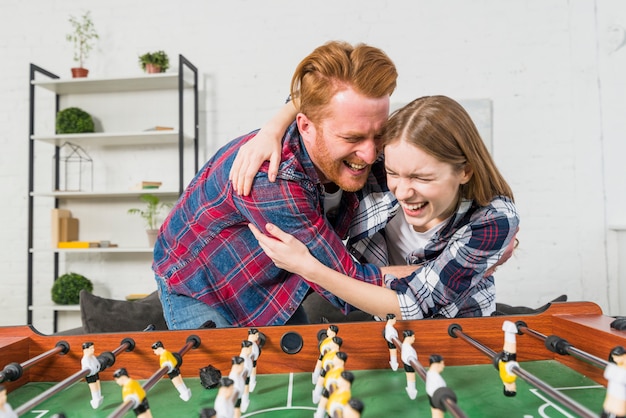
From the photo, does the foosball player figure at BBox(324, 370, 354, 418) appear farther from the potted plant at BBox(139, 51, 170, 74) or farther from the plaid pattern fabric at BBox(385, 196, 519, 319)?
the potted plant at BBox(139, 51, 170, 74)

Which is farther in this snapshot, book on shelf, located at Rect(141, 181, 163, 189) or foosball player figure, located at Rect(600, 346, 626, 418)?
book on shelf, located at Rect(141, 181, 163, 189)

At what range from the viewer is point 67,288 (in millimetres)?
3695

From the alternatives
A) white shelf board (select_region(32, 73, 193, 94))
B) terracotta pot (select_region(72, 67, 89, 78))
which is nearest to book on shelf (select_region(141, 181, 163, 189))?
white shelf board (select_region(32, 73, 193, 94))

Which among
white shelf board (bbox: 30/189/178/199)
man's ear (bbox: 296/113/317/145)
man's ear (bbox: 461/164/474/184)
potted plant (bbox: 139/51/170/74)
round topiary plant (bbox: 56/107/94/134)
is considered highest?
potted plant (bbox: 139/51/170/74)

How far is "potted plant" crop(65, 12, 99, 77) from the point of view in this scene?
4.00m

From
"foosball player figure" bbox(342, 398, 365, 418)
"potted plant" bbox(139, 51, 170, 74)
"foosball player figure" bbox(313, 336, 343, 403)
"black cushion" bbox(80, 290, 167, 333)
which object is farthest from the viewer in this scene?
"potted plant" bbox(139, 51, 170, 74)

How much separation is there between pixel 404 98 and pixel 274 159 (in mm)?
2589

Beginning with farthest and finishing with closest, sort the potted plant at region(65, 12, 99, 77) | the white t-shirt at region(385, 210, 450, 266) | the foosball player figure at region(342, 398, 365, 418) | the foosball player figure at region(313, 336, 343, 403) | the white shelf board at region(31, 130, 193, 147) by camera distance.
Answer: the potted plant at region(65, 12, 99, 77)
the white shelf board at region(31, 130, 193, 147)
the white t-shirt at region(385, 210, 450, 266)
the foosball player figure at region(313, 336, 343, 403)
the foosball player figure at region(342, 398, 365, 418)

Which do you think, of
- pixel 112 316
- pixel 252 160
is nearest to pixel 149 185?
pixel 112 316

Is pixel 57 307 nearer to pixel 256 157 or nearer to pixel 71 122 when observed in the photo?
pixel 71 122

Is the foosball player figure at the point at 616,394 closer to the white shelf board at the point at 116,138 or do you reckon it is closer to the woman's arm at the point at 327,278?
the woman's arm at the point at 327,278

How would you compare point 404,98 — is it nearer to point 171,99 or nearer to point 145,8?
point 171,99

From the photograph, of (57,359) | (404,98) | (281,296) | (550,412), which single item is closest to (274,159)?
(281,296)

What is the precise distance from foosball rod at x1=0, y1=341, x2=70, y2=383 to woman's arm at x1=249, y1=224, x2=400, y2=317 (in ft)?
1.92
